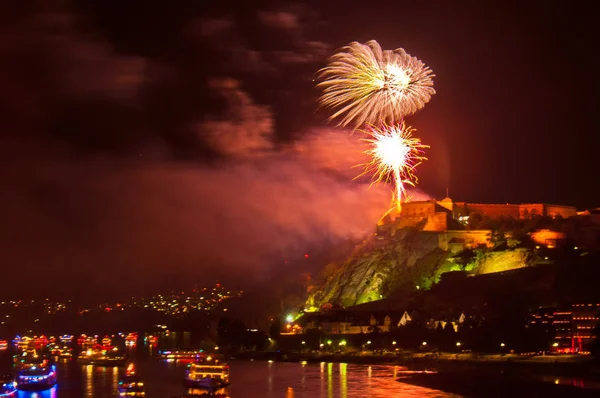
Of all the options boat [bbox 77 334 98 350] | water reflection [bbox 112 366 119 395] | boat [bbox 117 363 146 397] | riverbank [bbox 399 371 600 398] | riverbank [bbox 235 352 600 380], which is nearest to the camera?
riverbank [bbox 399 371 600 398]

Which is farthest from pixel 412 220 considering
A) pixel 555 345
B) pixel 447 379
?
pixel 447 379

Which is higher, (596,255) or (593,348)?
(596,255)

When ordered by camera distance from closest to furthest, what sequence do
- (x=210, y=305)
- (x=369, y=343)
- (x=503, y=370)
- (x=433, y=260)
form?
1. (x=503, y=370)
2. (x=369, y=343)
3. (x=433, y=260)
4. (x=210, y=305)

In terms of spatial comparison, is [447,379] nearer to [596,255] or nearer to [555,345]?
[555,345]

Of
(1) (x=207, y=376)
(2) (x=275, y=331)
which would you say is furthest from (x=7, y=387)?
(2) (x=275, y=331)

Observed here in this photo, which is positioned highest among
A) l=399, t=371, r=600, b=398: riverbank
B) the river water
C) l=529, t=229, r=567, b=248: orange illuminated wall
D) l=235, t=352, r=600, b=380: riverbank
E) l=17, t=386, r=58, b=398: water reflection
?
l=529, t=229, r=567, b=248: orange illuminated wall

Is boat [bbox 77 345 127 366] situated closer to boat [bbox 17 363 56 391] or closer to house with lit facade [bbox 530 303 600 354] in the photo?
boat [bbox 17 363 56 391]

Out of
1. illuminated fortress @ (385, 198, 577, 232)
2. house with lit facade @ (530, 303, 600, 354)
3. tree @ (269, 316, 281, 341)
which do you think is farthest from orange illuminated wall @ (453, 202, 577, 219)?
house with lit facade @ (530, 303, 600, 354)
